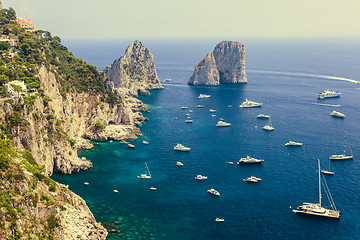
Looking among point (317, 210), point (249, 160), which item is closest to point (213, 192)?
point (249, 160)

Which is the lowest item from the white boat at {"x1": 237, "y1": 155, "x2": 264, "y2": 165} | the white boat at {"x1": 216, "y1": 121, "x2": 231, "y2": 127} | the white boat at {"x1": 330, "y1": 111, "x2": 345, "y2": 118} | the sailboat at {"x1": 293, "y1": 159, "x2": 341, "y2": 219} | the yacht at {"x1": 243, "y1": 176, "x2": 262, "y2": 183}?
the sailboat at {"x1": 293, "y1": 159, "x2": 341, "y2": 219}

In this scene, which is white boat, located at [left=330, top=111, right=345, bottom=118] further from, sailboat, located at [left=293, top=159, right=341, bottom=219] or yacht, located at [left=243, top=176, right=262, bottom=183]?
sailboat, located at [left=293, top=159, right=341, bottom=219]

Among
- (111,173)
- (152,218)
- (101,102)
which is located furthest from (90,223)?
(101,102)

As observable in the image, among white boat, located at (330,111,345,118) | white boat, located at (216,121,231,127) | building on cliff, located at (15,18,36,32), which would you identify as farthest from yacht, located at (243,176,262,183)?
building on cliff, located at (15,18,36,32)

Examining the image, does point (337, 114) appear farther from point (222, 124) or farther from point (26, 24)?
point (26, 24)

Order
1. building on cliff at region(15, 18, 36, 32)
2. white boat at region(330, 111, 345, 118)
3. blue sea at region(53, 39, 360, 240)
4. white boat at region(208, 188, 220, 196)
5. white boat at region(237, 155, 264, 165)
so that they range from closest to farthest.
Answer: blue sea at region(53, 39, 360, 240) → white boat at region(208, 188, 220, 196) → white boat at region(237, 155, 264, 165) → building on cliff at region(15, 18, 36, 32) → white boat at region(330, 111, 345, 118)

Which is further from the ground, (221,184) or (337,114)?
(337,114)

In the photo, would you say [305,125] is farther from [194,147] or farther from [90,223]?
[90,223]

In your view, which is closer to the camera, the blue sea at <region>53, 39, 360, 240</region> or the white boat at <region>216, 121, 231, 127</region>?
the blue sea at <region>53, 39, 360, 240</region>

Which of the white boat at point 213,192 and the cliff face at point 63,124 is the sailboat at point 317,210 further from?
the cliff face at point 63,124

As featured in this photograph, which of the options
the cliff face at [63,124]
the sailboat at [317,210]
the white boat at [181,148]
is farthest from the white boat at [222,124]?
the sailboat at [317,210]

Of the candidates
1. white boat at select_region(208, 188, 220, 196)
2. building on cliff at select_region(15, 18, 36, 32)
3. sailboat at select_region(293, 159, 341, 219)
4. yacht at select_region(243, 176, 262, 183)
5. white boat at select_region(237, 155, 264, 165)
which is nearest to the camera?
sailboat at select_region(293, 159, 341, 219)

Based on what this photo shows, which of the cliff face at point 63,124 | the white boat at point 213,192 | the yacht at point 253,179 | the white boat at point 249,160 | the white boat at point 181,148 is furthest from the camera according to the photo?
the white boat at point 181,148
